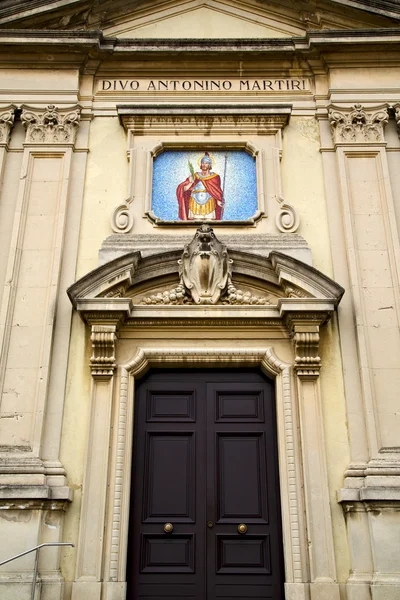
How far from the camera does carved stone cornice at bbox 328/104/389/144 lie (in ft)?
30.0

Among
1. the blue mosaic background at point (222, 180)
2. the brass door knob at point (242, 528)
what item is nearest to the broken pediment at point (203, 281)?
the blue mosaic background at point (222, 180)

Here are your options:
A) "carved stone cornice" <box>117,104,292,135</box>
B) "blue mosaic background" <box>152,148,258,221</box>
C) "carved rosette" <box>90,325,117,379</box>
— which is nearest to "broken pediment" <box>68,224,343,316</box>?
"carved rosette" <box>90,325,117,379</box>

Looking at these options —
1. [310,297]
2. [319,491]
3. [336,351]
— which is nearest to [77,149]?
[310,297]

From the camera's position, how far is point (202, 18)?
10.3 metres

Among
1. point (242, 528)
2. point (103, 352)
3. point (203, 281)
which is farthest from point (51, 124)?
point (242, 528)

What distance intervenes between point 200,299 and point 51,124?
11.6ft

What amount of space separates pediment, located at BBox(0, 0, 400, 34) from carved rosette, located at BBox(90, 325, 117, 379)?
512cm

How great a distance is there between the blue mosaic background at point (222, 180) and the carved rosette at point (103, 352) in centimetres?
197

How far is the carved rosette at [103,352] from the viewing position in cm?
774

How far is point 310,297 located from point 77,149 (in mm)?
4052

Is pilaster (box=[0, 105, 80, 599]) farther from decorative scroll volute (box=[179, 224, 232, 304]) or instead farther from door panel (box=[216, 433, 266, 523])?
door panel (box=[216, 433, 266, 523])

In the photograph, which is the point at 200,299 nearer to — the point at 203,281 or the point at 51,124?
the point at 203,281

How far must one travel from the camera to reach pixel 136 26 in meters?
10.2

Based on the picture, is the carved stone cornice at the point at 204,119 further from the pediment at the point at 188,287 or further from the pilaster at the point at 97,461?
the pilaster at the point at 97,461
